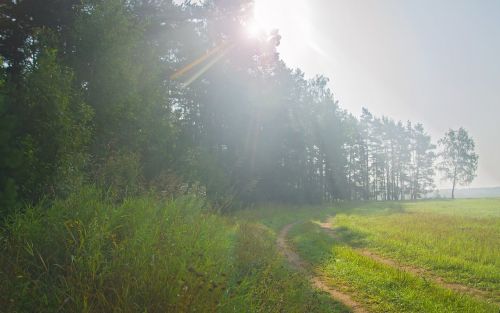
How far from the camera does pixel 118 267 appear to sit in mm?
4797

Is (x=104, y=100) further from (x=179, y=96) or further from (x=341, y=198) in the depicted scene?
(x=341, y=198)

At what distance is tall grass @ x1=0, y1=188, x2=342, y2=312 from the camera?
4254 millimetres

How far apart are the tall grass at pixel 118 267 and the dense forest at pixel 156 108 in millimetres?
2067

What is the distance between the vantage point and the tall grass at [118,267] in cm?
425

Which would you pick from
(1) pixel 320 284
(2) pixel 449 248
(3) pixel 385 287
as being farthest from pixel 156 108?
(2) pixel 449 248

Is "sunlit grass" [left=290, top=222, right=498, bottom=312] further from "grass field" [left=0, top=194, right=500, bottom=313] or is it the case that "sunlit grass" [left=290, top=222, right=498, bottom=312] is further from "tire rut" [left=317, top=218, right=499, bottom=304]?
"tire rut" [left=317, top=218, right=499, bottom=304]

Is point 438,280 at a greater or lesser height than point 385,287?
lesser

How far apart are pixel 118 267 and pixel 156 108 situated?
574 inches

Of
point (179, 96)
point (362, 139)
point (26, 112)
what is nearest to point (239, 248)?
point (26, 112)

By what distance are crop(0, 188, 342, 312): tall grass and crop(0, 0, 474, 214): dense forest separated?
2067mm

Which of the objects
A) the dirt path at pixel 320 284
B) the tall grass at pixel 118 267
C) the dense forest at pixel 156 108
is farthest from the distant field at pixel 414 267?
the dense forest at pixel 156 108

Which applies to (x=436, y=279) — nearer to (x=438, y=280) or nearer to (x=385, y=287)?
(x=438, y=280)

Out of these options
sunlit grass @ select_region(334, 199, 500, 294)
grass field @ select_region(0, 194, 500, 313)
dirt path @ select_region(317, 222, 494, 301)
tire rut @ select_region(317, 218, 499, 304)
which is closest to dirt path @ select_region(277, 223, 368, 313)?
grass field @ select_region(0, 194, 500, 313)

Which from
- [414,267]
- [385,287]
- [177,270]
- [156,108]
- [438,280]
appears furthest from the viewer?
[156,108]
